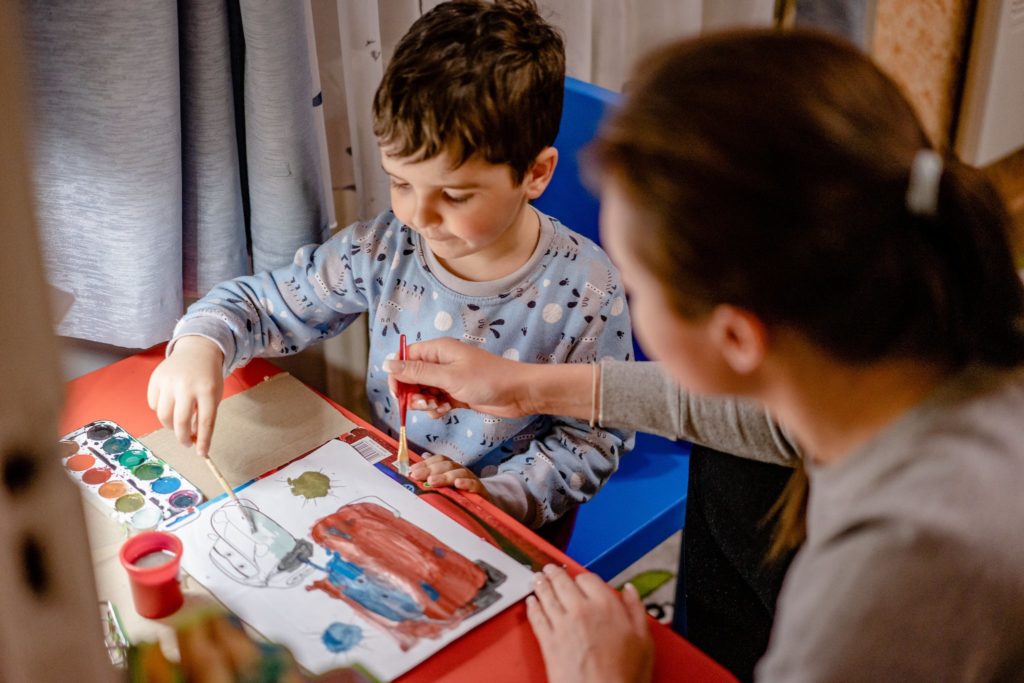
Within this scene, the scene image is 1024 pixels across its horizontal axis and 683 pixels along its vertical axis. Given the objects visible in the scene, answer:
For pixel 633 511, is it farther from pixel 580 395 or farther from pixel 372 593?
pixel 372 593

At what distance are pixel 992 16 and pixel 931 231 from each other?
→ 93.4 inches

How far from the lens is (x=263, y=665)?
0.52m

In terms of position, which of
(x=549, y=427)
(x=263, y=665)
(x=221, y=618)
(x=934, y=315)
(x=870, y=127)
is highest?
(x=870, y=127)

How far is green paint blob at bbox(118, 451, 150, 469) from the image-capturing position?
39.2 inches

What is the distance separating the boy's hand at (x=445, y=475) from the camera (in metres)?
0.98

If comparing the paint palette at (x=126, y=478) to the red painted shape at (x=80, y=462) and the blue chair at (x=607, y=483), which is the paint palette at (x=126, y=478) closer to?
the red painted shape at (x=80, y=462)

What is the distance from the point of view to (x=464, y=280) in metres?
1.13

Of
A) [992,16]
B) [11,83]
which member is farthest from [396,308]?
[992,16]

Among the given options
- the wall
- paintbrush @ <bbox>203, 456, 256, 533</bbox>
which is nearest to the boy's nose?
paintbrush @ <bbox>203, 456, 256, 533</bbox>

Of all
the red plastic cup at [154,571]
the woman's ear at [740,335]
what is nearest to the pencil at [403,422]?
the red plastic cup at [154,571]

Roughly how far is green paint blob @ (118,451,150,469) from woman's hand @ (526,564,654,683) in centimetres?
44

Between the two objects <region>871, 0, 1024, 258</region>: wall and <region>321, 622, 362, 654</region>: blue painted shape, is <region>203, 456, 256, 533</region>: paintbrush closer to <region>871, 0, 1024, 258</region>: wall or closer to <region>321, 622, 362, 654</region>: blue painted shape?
<region>321, 622, 362, 654</region>: blue painted shape

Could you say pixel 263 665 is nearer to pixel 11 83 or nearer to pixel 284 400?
pixel 11 83

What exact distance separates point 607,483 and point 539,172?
1.45ft
